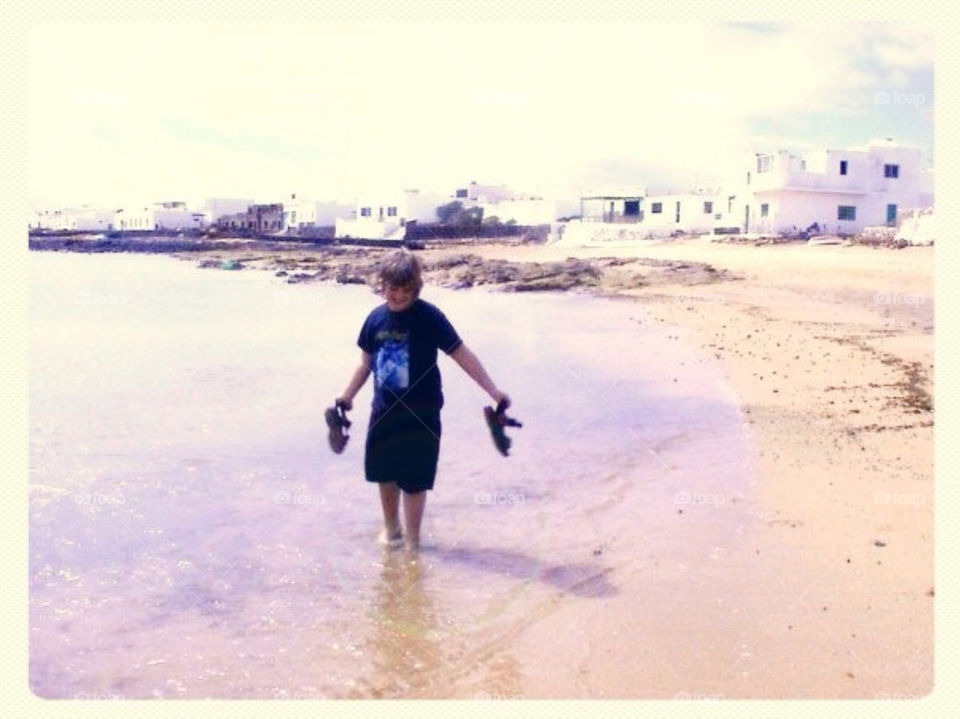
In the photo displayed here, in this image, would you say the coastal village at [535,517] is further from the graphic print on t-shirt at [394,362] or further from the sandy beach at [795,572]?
the graphic print on t-shirt at [394,362]

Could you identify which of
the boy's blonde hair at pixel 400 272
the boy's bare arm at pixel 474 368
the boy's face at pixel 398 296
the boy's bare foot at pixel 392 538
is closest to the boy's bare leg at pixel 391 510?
the boy's bare foot at pixel 392 538

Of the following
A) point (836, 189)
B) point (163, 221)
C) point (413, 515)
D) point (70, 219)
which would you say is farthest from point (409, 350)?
point (836, 189)

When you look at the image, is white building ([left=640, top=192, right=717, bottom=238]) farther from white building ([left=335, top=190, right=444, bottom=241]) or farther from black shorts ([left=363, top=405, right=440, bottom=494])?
black shorts ([left=363, top=405, right=440, bottom=494])

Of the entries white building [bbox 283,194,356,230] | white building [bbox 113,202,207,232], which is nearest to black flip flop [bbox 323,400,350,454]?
white building [bbox 113,202,207,232]

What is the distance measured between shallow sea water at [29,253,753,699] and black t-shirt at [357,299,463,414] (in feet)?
2.81

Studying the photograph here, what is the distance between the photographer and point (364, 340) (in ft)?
15.0

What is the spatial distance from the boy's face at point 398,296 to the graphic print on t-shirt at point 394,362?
13 centimetres

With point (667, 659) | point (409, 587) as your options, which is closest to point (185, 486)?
point (409, 587)

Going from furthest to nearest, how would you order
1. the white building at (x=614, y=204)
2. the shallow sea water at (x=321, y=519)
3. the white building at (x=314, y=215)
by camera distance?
the white building at (x=614, y=204) → the white building at (x=314, y=215) → the shallow sea water at (x=321, y=519)

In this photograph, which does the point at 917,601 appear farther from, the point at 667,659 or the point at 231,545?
the point at 231,545

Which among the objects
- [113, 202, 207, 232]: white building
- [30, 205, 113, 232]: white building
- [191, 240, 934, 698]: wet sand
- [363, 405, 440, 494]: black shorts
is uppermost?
[113, 202, 207, 232]: white building

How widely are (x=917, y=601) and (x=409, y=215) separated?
3259cm

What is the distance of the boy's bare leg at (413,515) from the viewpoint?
477cm

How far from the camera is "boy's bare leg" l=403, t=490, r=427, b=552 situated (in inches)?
188
